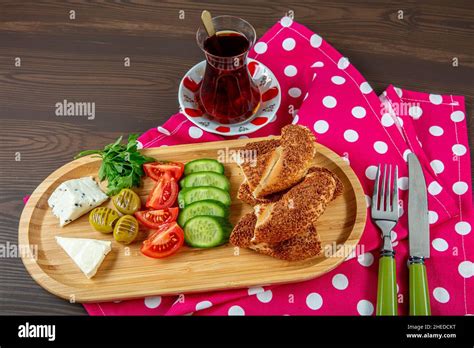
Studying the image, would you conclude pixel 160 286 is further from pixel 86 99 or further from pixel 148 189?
pixel 86 99

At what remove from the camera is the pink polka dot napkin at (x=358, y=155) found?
274 cm

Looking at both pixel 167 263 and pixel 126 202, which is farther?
pixel 126 202

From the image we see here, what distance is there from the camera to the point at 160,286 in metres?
2.71

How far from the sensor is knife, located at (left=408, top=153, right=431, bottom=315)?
104 inches

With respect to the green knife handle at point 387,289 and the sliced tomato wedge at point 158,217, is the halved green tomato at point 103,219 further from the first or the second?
the green knife handle at point 387,289

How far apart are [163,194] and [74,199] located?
0.45 meters

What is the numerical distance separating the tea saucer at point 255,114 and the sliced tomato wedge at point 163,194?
1.41ft

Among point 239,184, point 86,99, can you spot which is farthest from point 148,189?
point 86,99

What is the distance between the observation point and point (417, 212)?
2.92m

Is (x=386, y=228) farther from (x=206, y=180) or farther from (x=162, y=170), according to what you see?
(x=162, y=170)

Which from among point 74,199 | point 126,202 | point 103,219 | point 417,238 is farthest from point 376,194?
point 74,199

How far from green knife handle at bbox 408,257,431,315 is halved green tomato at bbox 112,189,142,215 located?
140 centimetres

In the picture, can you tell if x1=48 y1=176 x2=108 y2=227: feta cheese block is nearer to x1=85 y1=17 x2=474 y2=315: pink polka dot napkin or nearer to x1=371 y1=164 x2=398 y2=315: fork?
x1=85 y1=17 x2=474 y2=315: pink polka dot napkin
